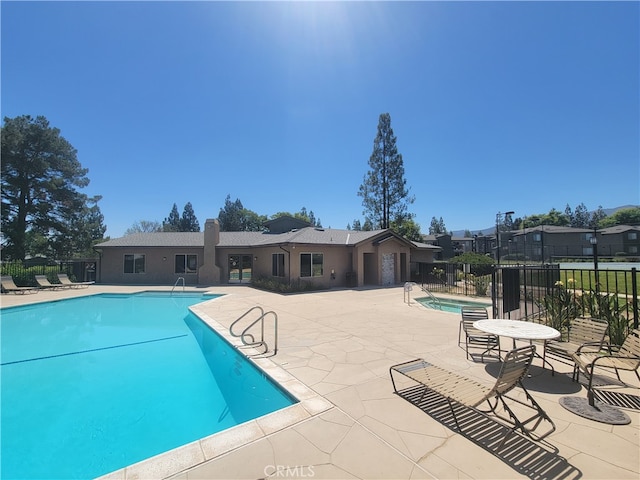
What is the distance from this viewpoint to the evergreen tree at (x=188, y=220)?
63.2m

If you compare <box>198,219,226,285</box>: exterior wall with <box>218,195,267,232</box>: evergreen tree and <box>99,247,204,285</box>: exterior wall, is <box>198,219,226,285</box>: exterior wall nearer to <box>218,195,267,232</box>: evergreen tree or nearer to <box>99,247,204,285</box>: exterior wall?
<box>99,247,204,285</box>: exterior wall

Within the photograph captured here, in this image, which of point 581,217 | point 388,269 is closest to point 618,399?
point 388,269

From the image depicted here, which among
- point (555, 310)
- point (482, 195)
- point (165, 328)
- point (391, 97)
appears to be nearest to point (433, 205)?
point (482, 195)

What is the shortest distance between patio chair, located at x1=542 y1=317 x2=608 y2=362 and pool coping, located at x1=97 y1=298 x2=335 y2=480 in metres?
3.89

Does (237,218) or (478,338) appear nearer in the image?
(478,338)

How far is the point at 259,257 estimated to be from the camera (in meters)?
21.8

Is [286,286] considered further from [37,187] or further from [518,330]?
[37,187]

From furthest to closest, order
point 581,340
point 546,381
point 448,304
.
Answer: point 448,304
point 581,340
point 546,381

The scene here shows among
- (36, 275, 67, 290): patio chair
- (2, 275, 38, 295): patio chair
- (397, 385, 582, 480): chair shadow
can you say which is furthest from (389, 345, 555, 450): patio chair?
(36, 275, 67, 290): patio chair

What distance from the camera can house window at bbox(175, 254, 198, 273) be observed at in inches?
874

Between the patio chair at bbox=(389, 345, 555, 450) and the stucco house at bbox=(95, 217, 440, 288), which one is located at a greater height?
the stucco house at bbox=(95, 217, 440, 288)

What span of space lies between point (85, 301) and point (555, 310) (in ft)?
67.6

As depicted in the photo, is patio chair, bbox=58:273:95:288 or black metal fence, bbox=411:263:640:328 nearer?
black metal fence, bbox=411:263:640:328

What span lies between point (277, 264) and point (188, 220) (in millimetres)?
52225
